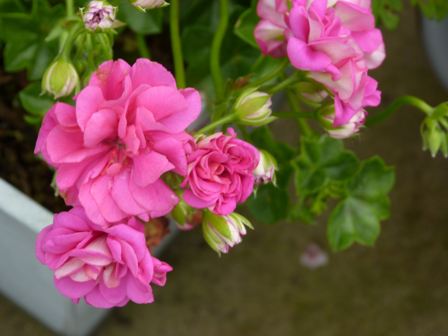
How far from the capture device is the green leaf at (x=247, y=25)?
79 centimetres

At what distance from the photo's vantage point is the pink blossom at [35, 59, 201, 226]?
1.67 feet

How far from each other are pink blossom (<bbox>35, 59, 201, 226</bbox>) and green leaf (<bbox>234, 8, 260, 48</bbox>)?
0.87 ft

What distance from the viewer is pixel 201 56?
34.3 inches

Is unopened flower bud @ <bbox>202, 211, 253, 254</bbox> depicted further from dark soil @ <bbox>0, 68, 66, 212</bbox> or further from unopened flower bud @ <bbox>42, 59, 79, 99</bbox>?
dark soil @ <bbox>0, 68, 66, 212</bbox>

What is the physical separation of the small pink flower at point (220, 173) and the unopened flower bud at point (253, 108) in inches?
2.6

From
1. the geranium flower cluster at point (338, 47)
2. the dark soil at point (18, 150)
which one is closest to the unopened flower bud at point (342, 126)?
the geranium flower cluster at point (338, 47)

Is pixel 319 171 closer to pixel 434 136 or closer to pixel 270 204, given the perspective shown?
pixel 270 204

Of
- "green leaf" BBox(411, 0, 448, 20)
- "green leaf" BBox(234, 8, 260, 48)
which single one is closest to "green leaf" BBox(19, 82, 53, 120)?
"green leaf" BBox(234, 8, 260, 48)

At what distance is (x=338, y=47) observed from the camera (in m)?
0.57

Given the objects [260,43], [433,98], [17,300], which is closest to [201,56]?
[260,43]

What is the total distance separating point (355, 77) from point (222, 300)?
0.65 m

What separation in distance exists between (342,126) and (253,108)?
7 centimetres

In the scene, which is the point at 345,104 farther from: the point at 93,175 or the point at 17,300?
the point at 17,300

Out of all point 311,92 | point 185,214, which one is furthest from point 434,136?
point 185,214
